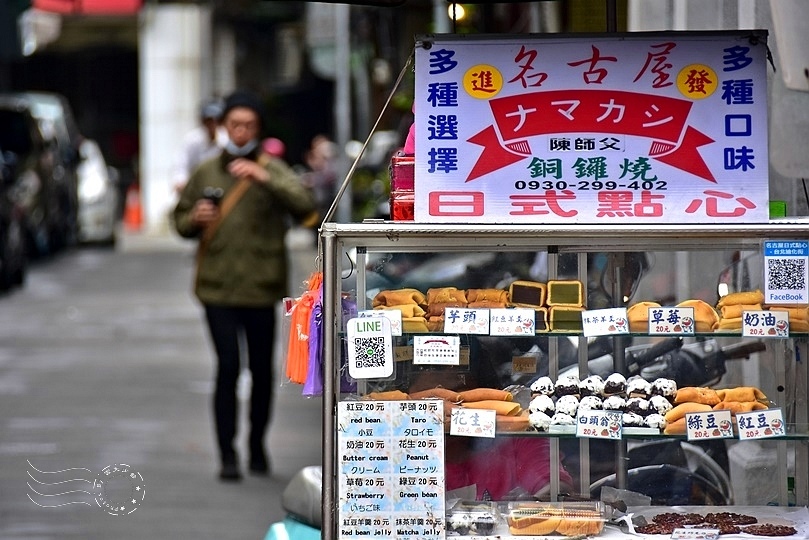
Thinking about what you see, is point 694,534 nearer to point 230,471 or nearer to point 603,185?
point 603,185

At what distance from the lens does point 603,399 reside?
4.00 metres

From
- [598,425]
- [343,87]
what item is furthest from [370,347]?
[343,87]

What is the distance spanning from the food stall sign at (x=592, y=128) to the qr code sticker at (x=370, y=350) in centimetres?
35

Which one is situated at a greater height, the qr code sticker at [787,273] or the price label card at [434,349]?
the qr code sticker at [787,273]

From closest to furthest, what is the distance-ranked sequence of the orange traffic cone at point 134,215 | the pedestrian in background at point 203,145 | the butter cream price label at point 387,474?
1. the butter cream price label at point 387,474
2. the pedestrian in background at point 203,145
3. the orange traffic cone at point 134,215

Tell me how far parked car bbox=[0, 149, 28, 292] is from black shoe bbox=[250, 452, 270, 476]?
993 cm

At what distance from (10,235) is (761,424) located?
48.8 feet

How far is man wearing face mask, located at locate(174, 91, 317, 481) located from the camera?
301 inches

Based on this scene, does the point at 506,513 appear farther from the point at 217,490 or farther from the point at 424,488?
the point at 217,490

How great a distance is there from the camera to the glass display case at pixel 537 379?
3801 millimetres

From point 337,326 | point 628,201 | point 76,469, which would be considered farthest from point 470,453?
point 76,469

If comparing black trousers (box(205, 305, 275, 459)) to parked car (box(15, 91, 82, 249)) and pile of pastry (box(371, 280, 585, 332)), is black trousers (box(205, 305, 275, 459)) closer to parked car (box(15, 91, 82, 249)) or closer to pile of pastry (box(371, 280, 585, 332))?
→ pile of pastry (box(371, 280, 585, 332))

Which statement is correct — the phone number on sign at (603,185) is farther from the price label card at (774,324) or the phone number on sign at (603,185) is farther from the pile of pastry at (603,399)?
the pile of pastry at (603,399)

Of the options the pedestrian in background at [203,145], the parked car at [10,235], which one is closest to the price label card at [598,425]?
the pedestrian in background at [203,145]
